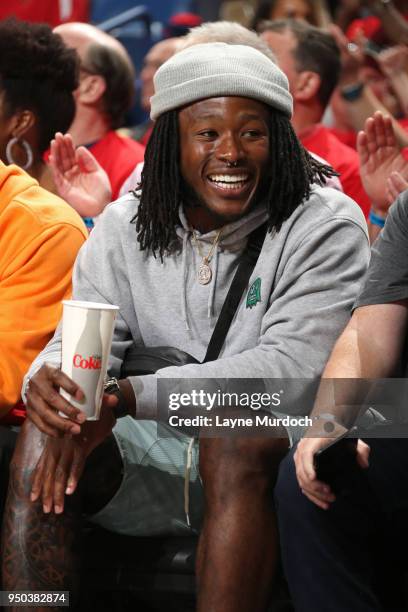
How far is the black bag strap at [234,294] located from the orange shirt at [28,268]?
1.61 ft

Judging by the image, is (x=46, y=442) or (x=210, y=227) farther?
(x=210, y=227)

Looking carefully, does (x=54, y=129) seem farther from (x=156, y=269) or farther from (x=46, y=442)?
(x=46, y=442)

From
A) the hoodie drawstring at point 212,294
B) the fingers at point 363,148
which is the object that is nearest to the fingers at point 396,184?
the fingers at point 363,148

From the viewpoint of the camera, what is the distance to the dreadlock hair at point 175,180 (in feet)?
10.1

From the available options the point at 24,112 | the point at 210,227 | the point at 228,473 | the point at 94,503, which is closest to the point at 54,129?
the point at 24,112

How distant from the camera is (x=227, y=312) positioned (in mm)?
3055

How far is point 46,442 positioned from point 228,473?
1.50 feet

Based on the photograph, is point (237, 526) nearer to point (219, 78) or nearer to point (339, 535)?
point (339, 535)

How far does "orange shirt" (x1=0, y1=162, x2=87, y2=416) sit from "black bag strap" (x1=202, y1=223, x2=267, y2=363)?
0.49m

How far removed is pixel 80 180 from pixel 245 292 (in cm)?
135

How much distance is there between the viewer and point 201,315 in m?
3.12

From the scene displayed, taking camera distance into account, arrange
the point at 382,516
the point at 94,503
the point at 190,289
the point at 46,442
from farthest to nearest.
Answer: the point at 190,289, the point at 94,503, the point at 46,442, the point at 382,516

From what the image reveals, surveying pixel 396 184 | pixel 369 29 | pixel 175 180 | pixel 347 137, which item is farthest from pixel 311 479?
pixel 369 29

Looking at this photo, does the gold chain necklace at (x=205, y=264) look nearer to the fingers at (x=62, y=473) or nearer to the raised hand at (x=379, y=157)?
the fingers at (x=62, y=473)
